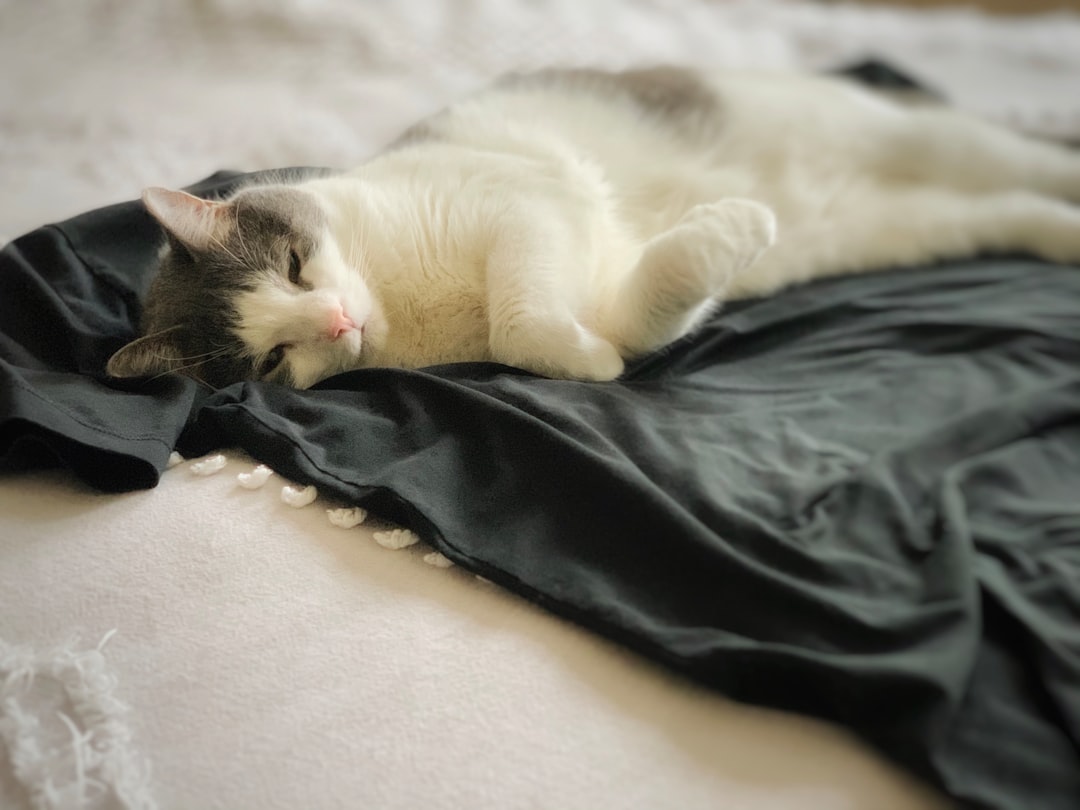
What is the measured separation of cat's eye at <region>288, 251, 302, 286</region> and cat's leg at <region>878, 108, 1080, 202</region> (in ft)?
4.36

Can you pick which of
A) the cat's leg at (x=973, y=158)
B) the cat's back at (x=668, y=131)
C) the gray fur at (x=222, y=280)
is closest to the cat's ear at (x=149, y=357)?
the gray fur at (x=222, y=280)

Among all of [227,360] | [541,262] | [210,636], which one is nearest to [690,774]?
[210,636]

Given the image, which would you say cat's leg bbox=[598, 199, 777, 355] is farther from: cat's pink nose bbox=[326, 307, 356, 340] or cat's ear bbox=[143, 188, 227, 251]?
cat's ear bbox=[143, 188, 227, 251]

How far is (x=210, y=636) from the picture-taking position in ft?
2.74

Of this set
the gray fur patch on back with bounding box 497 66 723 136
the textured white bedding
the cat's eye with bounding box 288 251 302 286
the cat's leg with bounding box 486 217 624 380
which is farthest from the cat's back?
the textured white bedding

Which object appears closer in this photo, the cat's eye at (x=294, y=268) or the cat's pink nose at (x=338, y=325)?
the cat's pink nose at (x=338, y=325)

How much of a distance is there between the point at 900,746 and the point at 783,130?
1395 mm

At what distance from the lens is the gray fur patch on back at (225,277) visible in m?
1.23

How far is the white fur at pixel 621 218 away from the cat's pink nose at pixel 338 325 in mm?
17

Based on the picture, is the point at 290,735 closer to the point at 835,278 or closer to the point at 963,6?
the point at 835,278

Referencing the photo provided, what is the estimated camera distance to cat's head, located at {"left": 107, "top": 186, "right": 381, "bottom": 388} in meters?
1.20

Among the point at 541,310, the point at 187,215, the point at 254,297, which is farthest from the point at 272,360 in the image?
the point at 541,310

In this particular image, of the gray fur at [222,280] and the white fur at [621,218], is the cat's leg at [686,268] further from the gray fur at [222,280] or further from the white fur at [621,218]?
the gray fur at [222,280]

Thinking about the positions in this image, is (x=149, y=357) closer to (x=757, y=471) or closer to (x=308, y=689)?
(x=308, y=689)
